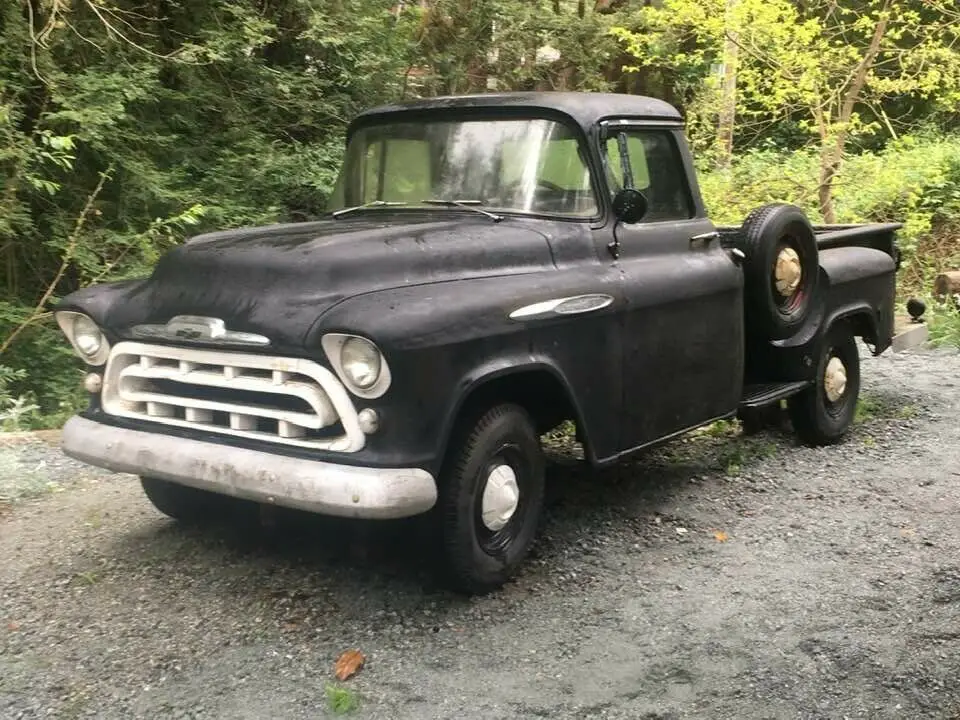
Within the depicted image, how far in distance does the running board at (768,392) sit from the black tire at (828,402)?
0.16 m

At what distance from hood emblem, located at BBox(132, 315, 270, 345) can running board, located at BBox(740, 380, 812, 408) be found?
2799 mm

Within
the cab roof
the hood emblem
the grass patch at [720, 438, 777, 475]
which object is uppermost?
the cab roof

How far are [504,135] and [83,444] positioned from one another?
7.43 feet

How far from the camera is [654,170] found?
4.85m

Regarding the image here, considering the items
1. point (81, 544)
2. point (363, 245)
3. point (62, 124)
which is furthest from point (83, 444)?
point (62, 124)

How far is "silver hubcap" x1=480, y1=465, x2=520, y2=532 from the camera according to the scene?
12.2ft

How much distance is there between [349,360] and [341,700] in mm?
1102

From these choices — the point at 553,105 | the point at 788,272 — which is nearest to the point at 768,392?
the point at 788,272

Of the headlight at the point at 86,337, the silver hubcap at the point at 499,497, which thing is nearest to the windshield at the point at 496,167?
the silver hubcap at the point at 499,497

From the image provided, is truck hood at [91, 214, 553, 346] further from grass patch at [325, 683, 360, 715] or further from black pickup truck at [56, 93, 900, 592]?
grass patch at [325, 683, 360, 715]

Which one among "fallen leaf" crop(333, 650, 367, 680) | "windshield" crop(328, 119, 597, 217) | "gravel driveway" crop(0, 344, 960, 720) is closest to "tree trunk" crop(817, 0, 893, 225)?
"gravel driveway" crop(0, 344, 960, 720)

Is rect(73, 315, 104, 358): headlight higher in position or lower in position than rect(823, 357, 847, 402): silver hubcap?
higher

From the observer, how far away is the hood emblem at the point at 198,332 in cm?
346

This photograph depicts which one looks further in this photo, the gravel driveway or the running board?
the running board
